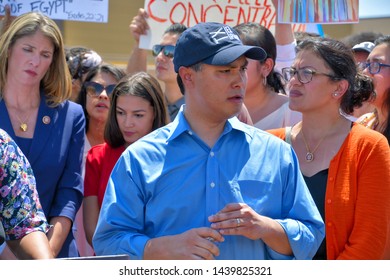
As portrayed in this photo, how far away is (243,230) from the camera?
8.51 ft

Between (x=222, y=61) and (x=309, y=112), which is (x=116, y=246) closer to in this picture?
(x=222, y=61)

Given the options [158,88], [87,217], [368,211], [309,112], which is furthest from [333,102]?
[87,217]

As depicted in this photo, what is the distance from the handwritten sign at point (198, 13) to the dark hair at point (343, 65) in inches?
69.8

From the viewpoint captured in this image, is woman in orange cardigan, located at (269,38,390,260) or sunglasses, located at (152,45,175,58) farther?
sunglasses, located at (152,45,175,58)

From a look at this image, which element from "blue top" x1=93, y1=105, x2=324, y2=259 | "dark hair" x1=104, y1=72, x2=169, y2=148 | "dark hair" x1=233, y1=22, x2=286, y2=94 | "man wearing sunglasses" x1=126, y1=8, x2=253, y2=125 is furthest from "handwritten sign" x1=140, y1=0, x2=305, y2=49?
"blue top" x1=93, y1=105, x2=324, y2=259

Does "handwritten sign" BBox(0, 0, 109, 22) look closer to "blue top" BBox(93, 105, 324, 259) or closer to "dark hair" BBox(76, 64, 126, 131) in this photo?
"dark hair" BBox(76, 64, 126, 131)

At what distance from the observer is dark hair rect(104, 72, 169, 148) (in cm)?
429

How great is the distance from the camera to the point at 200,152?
278 centimetres

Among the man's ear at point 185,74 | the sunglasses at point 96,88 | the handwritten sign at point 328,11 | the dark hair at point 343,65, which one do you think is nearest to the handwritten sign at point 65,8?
the sunglasses at point 96,88

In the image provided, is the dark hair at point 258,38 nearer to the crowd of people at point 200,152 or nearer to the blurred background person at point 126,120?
the crowd of people at point 200,152

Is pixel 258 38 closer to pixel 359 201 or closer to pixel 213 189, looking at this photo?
pixel 359 201

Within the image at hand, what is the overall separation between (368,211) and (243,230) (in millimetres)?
1011

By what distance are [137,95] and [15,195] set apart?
5.46ft

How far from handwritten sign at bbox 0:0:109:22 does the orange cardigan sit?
2763 mm
